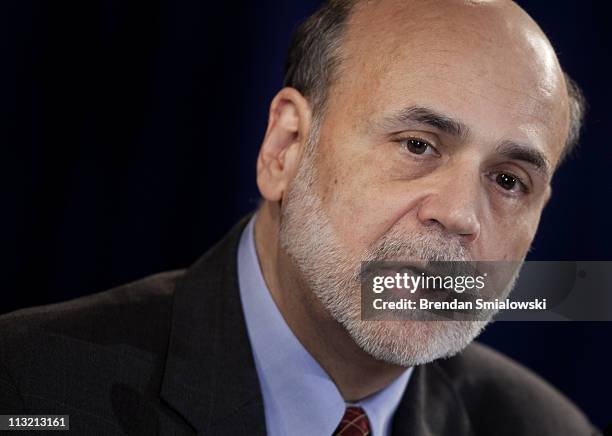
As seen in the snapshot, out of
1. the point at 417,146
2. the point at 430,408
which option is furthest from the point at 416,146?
the point at 430,408

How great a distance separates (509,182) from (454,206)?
20 cm

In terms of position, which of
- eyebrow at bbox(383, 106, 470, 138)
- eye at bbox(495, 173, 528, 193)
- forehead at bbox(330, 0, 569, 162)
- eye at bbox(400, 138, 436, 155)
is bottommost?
eye at bbox(495, 173, 528, 193)

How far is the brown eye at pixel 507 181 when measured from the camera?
1.60 meters

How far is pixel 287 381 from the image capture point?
1730 millimetres

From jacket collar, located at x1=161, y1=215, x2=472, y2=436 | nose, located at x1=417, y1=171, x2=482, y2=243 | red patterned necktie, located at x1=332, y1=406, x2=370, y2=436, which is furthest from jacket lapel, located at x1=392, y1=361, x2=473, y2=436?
nose, located at x1=417, y1=171, x2=482, y2=243

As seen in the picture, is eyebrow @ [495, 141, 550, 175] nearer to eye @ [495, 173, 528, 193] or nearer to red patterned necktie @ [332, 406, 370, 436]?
eye @ [495, 173, 528, 193]

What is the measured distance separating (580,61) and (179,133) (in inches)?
41.2

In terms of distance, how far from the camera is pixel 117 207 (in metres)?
2.33

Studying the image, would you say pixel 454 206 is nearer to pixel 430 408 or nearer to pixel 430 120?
pixel 430 120

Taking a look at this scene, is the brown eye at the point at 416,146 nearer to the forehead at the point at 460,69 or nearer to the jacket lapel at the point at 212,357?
the forehead at the point at 460,69

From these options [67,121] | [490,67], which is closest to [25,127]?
[67,121]

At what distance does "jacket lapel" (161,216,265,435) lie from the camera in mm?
1617

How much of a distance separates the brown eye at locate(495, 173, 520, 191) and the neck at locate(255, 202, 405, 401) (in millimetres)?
405

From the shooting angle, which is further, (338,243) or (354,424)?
(354,424)
